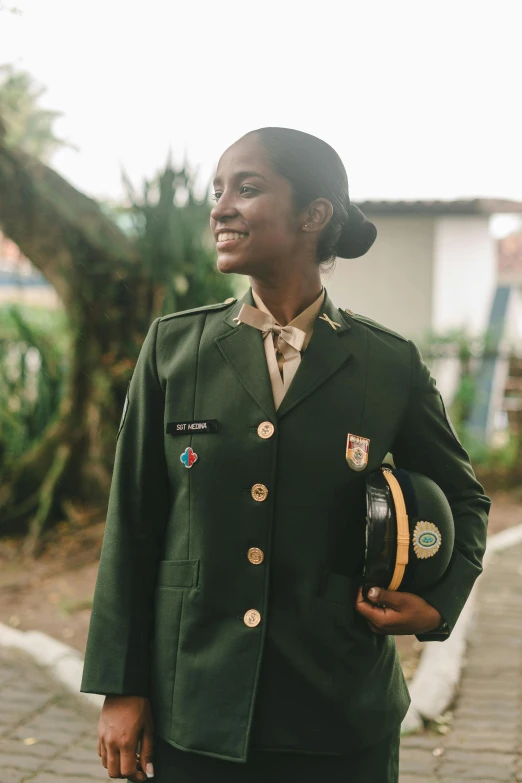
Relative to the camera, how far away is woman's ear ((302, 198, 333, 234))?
7.15ft

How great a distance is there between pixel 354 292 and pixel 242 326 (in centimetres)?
1198

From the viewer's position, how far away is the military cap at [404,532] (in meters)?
1.97

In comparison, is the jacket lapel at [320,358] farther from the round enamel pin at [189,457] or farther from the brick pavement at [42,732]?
the brick pavement at [42,732]

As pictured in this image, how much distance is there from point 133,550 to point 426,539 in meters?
0.67

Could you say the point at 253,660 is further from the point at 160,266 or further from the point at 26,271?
the point at 26,271

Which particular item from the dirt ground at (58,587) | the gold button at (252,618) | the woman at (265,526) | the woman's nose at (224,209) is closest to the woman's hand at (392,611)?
the woman at (265,526)

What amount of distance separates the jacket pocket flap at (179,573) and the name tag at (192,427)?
0.29m

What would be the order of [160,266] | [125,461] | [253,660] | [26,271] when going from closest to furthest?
1. [253,660]
2. [125,461]
3. [160,266]
4. [26,271]

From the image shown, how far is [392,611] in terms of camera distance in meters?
2.04

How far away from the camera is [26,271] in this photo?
27.6 ft

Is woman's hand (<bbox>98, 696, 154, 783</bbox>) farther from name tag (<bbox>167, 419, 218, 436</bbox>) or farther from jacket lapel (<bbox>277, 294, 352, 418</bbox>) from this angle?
jacket lapel (<bbox>277, 294, 352, 418</bbox>)

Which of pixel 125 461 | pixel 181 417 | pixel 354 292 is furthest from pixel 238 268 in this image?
pixel 354 292

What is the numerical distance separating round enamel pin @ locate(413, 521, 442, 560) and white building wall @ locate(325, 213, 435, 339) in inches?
458

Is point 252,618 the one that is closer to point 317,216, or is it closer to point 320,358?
point 320,358
